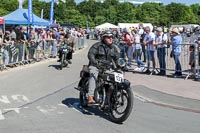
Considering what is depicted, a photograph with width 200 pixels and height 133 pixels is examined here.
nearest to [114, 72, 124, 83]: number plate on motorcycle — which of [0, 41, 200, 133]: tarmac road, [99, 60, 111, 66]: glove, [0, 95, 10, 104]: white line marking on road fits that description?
[99, 60, 111, 66]: glove

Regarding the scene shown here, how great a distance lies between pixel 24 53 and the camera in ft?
60.6

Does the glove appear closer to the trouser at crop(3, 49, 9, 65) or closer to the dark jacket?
the dark jacket

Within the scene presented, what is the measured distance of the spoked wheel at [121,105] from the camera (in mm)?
7406

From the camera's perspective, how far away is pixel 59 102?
9.80 m

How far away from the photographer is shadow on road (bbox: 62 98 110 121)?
841 centimetres

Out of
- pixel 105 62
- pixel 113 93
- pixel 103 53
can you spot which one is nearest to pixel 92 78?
pixel 105 62

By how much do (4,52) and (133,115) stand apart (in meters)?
9.01

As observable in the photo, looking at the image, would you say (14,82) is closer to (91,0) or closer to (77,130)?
(77,130)

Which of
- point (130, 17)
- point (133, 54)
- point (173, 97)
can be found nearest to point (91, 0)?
point (130, 17)

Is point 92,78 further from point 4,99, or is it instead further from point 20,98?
point 4,99

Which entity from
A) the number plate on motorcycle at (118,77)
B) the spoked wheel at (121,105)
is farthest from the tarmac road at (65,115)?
the number plate on motorcycle at (118,77)

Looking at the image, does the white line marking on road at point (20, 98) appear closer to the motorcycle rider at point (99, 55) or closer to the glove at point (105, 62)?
the motorcycle rider at point (99, 55)

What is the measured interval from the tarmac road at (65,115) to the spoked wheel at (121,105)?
0.53 feet

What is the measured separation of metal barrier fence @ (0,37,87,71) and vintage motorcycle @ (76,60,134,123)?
8.59m
